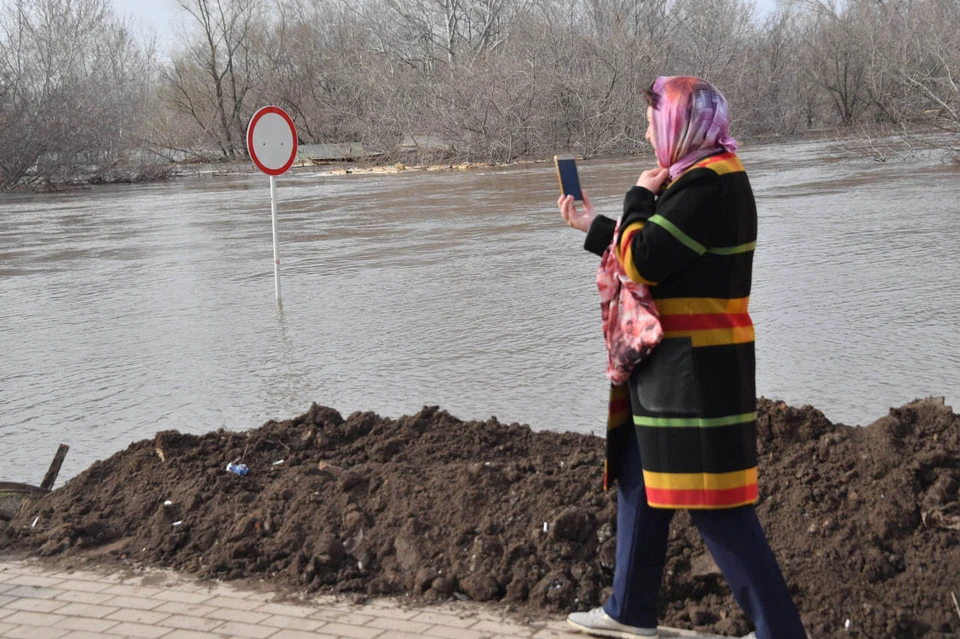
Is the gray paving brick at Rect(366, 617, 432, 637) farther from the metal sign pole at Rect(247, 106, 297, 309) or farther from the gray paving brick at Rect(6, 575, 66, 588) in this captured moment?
the metal sign pole at Rect(247, 106, 297, 309)

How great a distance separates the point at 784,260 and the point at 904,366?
14.9 ft

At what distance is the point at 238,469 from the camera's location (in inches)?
178

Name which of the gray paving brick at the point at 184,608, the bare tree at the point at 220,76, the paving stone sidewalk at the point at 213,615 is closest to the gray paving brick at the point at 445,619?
the paving stone sidewalk at the point at 213,615

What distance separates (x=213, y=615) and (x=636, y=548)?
57.7 inches

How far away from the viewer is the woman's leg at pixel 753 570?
111 inches

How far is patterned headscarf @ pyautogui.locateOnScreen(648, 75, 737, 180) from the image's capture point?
2783 mm

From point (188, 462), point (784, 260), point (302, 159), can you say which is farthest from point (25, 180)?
point (188, 462)

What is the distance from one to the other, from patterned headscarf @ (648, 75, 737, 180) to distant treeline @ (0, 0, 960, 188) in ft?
58.1

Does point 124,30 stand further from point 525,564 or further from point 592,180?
point 525,564

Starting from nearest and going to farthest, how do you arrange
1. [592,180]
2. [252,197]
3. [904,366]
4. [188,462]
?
[188,462]
[904,366]
[592,180]
[252,197]

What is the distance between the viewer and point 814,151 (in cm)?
3203

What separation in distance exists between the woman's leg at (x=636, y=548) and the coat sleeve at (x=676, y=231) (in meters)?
0.57

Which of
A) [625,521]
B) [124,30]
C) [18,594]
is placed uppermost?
[124,30]

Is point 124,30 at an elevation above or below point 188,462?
above
